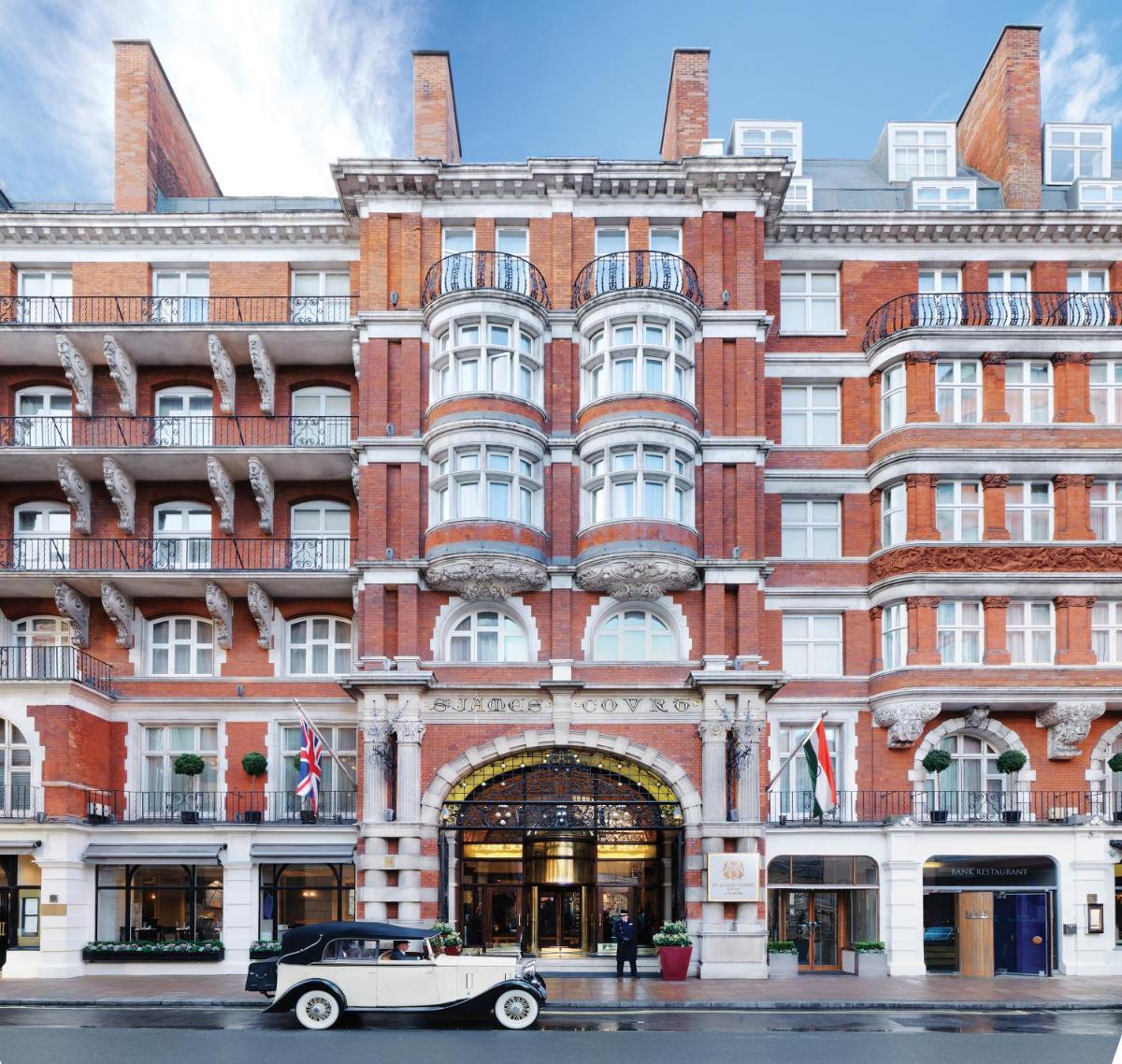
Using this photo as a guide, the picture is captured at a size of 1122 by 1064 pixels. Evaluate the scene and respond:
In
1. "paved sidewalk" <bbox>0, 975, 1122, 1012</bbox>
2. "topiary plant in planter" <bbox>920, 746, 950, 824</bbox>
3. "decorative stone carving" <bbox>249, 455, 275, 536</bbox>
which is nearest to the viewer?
"paved sidewalk" <bbox>0, 975, 1122, 1012</bbox>

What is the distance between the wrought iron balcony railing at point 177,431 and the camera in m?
30.5

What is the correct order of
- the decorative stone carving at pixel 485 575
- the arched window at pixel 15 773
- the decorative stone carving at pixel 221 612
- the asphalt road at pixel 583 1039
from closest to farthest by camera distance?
the asphalt road at pixel 583 1039 < the arched window at pixel 15 773 < the decorative stone carving at pixel 485 575 < the decorative stone carving at pixel 221 612

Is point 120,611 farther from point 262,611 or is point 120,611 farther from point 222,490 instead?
point 222,490

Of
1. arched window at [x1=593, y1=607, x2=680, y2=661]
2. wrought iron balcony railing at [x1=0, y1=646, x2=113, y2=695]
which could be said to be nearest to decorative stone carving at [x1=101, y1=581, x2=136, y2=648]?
wrought iron balcony railing at [x1=0, y1=646, x2=113, y2=695]

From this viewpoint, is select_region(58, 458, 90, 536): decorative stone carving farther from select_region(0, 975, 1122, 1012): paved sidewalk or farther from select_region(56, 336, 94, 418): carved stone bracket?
select_region(0, 975, 1122, 1012): paved sidewalk

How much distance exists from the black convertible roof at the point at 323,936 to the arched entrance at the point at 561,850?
7550 mm

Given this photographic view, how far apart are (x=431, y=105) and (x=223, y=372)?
880 centimetres

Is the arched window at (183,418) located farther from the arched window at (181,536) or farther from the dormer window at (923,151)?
the dormer window at (923,151)

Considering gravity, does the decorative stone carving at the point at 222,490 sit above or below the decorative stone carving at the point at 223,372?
below

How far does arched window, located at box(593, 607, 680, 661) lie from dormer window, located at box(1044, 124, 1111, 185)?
18.0 meters

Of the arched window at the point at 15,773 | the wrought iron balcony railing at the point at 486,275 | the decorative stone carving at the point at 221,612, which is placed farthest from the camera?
the decorative stone carving at the point at 221,612

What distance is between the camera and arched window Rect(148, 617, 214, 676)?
30484 mm

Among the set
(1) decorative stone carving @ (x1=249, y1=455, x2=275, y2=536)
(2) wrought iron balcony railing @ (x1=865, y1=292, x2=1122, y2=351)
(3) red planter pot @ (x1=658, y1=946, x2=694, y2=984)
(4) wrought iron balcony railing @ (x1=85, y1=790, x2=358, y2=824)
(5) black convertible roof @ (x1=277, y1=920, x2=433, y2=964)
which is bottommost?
(3) red planter pot @ (x1=658, y1=946, x2=694, y2=984)

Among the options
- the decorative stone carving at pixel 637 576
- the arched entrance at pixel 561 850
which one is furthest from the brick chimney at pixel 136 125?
the arched entrance at pixel 561 850
